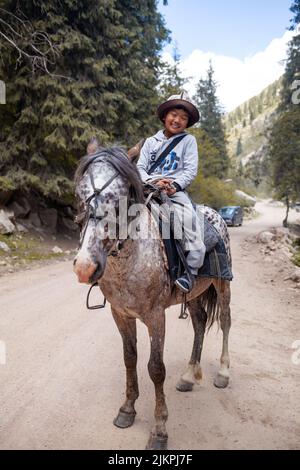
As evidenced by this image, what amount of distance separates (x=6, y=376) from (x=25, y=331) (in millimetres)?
1342

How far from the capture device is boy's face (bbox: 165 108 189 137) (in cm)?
331

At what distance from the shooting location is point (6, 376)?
12.5ft

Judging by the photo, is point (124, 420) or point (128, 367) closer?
point (124, 420)

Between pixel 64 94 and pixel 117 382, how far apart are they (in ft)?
34.5

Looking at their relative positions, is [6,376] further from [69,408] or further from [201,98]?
[201,98]

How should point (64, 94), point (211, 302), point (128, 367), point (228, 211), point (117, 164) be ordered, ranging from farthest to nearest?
point (228, 211)
point (64, 94)
point (211, 302)
point (128, 367)
point (117, 164)

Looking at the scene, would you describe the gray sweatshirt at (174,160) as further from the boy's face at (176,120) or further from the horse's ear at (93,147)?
the horse's ear at (93,147)

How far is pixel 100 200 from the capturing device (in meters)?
2.16

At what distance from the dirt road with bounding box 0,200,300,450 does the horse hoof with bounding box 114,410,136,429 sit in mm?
70

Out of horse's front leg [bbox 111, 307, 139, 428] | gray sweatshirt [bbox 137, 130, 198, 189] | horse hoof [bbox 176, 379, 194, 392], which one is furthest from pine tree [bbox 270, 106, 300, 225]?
horse's front leg [bbox 111, 307, 139, 428]

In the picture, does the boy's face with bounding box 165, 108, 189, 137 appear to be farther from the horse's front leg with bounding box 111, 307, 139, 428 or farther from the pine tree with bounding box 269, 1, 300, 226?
the pine tree with bounding box 269, 1, 300, 226

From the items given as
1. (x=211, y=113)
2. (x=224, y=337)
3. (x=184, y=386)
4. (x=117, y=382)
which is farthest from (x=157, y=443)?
(x=211, y=113)

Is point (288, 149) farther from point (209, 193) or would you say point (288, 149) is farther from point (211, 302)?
point (211, 302)
